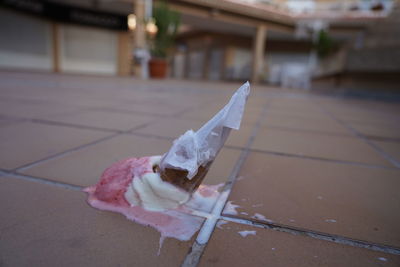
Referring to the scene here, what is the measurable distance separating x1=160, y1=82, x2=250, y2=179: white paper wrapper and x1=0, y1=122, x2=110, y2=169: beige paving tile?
418 millimetres

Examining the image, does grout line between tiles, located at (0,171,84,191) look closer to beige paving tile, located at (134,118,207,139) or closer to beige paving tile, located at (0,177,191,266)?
beige paving tile, located at (0,177,191,266)

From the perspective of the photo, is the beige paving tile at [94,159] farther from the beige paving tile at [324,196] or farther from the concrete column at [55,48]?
the concrete column at [55,48]

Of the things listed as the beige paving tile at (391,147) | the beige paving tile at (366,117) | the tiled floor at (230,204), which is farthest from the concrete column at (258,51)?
the tiled floor at (230,204)

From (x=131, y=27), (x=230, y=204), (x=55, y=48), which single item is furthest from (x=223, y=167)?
(x=55, y=48)

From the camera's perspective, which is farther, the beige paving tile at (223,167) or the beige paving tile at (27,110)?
the beige paving tile at (27,110)

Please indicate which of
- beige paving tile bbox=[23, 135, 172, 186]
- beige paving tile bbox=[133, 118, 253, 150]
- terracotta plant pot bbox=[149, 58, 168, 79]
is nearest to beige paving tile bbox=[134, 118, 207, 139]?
beige paving tile bbox=[133, 118, 253, 150]

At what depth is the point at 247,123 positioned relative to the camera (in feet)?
4.79

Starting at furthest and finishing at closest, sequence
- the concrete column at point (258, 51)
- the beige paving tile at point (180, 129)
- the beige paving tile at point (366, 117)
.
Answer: the concrete column at point (258, 51)
the beige paving tile at point (366, 117)
the beige paving tile at point (180, 129)

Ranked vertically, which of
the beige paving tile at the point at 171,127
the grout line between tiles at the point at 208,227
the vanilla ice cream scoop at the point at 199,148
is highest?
the vanilla ice cream scoop at the point at 199,148

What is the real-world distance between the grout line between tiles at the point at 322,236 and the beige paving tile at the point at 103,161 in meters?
0.18

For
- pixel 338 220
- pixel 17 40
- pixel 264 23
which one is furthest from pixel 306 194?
pixel 17 40

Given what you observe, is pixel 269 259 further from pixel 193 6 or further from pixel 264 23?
pixel 264 23

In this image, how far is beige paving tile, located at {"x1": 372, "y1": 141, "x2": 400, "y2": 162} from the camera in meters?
0.98

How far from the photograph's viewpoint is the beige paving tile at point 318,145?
918mm
